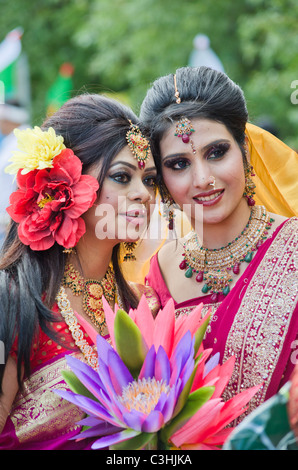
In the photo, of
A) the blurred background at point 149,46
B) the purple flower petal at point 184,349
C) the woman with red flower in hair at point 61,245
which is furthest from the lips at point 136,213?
Answer: the blurred background at point 149,46

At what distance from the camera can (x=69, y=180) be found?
2209 mm

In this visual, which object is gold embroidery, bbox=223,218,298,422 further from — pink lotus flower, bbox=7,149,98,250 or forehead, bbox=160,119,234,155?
pink lotus flower, bbox=7,149,98,250

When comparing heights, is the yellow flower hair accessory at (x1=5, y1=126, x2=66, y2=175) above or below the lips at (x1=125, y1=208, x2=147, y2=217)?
Answer: above

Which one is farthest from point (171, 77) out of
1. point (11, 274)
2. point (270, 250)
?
point (11, 274)

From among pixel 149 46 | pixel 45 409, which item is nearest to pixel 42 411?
pixel 45 409

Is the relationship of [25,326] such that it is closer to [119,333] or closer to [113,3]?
[119,333]

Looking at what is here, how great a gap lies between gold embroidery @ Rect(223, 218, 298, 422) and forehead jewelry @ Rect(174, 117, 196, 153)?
1.93 ft

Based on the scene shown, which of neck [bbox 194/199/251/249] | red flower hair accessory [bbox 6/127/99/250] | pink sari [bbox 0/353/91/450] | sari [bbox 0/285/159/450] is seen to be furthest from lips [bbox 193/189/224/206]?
pink sari [bbox 0/353/91/450]

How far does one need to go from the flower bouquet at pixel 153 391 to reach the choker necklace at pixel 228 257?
2.56 ft

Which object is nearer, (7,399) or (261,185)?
(7,399)

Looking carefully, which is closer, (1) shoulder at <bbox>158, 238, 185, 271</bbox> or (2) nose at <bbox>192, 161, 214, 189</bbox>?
(2) nose at <bbox>192, 161, 214, 189</bbox>

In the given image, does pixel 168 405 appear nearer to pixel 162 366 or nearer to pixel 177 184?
pixel 162 366

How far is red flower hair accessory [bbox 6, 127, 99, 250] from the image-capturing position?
2.18 m

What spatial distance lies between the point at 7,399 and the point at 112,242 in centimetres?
73
